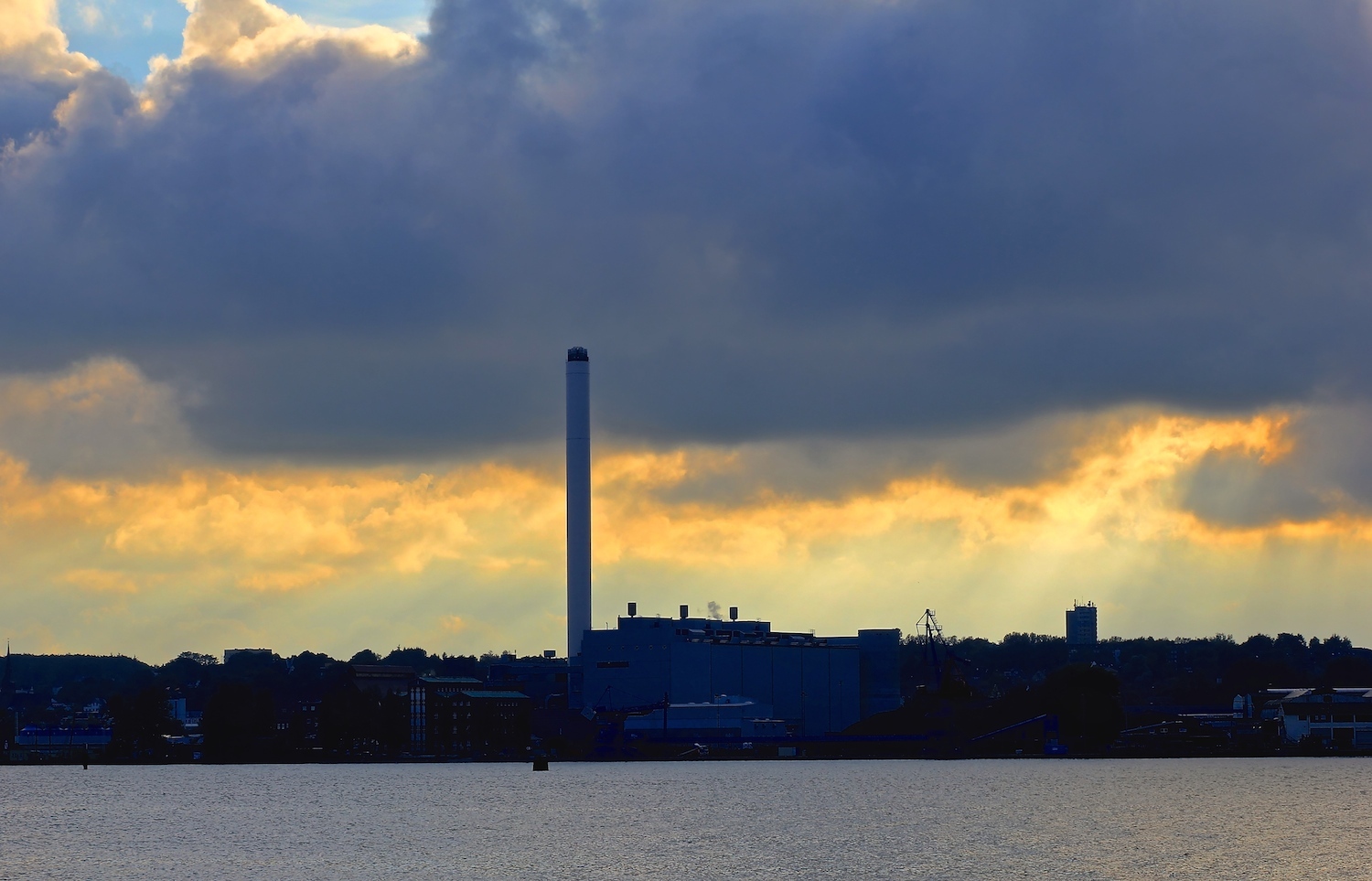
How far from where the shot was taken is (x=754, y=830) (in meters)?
104

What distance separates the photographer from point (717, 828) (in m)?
107

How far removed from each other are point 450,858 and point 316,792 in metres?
68.8

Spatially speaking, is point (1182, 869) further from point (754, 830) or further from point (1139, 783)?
point (1139, 783)

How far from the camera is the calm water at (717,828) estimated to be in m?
85.0

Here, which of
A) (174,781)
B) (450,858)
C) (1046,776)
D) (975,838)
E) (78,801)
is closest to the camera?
(450,858)

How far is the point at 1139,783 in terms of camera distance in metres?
151

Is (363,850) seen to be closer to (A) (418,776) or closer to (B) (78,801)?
(B) (78,801)

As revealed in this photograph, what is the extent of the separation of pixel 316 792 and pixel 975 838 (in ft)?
242

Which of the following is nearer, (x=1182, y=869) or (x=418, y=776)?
(x=1182, y=869)

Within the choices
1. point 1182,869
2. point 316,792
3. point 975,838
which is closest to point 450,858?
point 975,838

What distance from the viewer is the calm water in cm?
8500

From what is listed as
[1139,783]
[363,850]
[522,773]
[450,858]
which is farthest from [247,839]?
[522,773]

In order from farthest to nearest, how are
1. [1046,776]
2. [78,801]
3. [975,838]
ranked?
[1046,776]
[78,801]
[975,838]

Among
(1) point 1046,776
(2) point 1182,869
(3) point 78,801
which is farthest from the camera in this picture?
(1) point 1046,776
